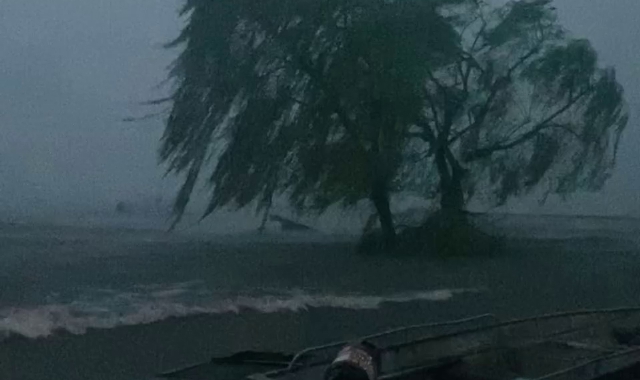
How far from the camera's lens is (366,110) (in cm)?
869

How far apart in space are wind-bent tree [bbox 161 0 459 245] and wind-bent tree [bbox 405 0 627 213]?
0.44 metres

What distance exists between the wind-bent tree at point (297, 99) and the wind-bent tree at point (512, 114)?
44 centimetres

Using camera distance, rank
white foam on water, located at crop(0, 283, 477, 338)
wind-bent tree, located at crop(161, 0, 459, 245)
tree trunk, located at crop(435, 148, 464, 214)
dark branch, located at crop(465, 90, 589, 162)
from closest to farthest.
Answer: white foam on water, located at crop(0, 283, 477, 338), wind-bent tree, located at crop(161, 0, 459, 245), tree trunk, located at crop(435, 148, 464, 214), dark branch, located at crop(465, 90, 589, 162)

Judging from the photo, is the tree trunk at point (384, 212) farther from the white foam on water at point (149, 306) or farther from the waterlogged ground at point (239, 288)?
the white foam on water at point (149, 306)

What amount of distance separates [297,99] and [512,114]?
2048 millimetres

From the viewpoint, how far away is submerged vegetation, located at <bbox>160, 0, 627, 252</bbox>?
8383 mm

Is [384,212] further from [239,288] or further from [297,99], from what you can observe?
[239,288]

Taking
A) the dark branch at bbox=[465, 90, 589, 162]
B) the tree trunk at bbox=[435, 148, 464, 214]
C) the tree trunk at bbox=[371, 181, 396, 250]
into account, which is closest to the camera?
the tree trunk at bbox=[371, 181, 396, 250]

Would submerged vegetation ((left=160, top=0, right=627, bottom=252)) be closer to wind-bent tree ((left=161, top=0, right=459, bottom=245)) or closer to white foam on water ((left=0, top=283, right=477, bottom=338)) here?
wind-bent tree ((left=161, top=0, right=459, bottom=245))

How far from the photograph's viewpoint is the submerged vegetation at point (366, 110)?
8.38 meters

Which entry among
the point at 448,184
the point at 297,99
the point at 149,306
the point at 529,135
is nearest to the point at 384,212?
the point at 448,184

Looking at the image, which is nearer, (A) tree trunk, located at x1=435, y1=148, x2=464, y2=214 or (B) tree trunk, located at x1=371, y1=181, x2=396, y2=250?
(B) tree trunk, located at x1=371, y1=181, x2=396, y2=250

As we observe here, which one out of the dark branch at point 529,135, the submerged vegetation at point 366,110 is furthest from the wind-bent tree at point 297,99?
the dark branch at point 529,135

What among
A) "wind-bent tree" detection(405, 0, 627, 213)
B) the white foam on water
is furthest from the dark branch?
the white foam on water
